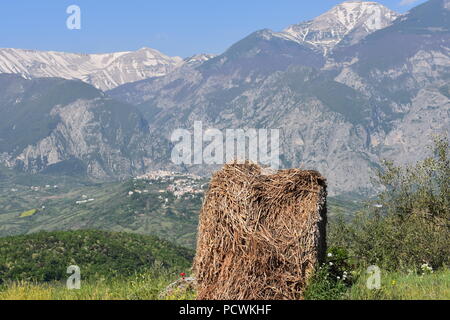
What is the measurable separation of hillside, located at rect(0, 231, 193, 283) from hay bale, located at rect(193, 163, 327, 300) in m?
58.6

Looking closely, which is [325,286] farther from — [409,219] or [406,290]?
[409,219]

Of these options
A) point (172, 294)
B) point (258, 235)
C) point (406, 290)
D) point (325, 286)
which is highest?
point (258, 235)

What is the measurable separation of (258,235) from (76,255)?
92117mm

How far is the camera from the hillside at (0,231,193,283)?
78.9 meters

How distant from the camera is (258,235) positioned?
10883 millimetres

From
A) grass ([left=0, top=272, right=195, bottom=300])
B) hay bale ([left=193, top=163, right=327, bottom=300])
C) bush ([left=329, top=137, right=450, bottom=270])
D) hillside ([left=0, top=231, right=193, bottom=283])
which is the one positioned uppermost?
hay bale ([left=193, top=163, right=327, bottom=300])

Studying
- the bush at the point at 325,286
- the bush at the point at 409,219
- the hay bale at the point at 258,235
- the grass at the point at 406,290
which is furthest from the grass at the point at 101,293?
the bush at the point at 409,219

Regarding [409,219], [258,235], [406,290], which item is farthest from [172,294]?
[409,219]

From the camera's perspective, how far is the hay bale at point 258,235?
10664mm

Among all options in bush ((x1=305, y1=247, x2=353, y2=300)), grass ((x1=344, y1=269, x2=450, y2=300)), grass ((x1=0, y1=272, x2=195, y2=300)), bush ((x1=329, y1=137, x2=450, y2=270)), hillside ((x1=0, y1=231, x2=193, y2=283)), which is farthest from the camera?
hillside ((x1=0, y1=231, x2=193, y2=283))

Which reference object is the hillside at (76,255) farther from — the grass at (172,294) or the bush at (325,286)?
the bush at (325,286)

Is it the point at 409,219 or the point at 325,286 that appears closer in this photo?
the point at 325,286

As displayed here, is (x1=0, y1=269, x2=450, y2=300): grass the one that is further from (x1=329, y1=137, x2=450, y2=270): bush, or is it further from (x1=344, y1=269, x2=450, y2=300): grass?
(x1=329, y1=137, x2=450, y2=270): bush

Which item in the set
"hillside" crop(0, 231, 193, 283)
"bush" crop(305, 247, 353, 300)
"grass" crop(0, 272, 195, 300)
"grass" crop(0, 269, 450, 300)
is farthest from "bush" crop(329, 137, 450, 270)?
"hillside" crop(0, 231, 193, 283)
